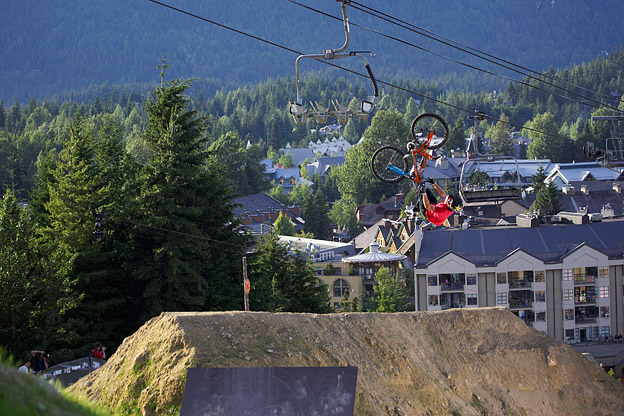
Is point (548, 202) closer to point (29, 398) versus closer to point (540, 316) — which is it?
point (540, 316)

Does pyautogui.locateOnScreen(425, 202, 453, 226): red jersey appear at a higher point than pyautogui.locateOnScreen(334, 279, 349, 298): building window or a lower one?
higher

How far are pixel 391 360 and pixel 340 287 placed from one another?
36.7m

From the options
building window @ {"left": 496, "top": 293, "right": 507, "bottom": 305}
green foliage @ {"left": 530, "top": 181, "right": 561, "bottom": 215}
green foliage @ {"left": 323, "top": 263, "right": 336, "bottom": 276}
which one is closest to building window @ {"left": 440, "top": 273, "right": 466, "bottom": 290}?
building window @ {"left": 496, "top": 293, "right": 507, "bottom": 305}

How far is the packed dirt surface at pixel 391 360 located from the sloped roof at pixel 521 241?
26.1 m

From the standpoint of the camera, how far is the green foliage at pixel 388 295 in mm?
46656

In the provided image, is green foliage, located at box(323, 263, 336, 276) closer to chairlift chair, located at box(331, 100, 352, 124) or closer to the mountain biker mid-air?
the mountain biker mid-air

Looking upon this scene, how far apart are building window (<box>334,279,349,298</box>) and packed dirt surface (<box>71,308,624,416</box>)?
107 feet

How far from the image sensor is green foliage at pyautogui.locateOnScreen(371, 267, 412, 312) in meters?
46.7

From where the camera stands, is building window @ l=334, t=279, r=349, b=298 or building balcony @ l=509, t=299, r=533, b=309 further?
building window @ l=334, t=279, r=349, b=298

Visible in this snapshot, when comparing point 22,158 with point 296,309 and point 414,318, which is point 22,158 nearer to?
point 296,309

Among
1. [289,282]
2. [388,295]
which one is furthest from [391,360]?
[388,295]

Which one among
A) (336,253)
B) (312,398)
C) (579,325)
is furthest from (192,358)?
(336,253)

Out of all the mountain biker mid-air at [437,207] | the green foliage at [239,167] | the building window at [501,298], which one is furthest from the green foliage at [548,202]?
the mountain biker mid-air at [437,207]

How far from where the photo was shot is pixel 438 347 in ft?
66.9
